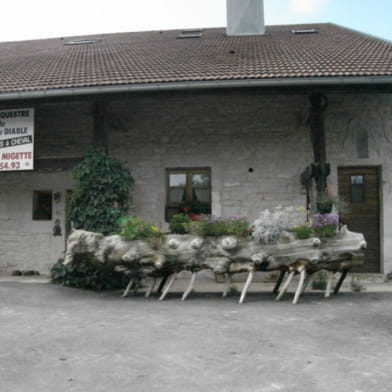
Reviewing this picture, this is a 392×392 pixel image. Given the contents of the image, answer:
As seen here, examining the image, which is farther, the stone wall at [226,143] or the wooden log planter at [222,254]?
the stone wall at [226,143]

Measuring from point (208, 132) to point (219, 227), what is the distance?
2901 mm

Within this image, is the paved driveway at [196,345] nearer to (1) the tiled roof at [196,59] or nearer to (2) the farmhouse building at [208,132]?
(2) the farmhouse building at [208,132]

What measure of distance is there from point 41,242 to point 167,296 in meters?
3.73

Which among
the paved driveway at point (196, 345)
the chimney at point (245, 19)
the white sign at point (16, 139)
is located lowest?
the paved driveway at point (196, 345)

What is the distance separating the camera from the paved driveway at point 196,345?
9.07 feet

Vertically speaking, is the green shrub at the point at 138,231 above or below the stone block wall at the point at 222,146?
below

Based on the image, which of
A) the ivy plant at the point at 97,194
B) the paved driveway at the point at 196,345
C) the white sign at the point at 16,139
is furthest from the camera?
the white sign at the point at 16,139

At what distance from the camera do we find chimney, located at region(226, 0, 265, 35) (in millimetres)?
11461

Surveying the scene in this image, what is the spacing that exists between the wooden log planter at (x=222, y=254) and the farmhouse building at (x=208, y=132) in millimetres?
1497

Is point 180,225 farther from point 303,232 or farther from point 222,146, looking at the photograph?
point 222,146

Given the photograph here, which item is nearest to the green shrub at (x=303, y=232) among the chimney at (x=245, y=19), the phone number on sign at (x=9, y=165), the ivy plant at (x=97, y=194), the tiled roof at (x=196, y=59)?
the tiled roof at (x=196, y=59)

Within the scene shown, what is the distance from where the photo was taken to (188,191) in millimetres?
8102

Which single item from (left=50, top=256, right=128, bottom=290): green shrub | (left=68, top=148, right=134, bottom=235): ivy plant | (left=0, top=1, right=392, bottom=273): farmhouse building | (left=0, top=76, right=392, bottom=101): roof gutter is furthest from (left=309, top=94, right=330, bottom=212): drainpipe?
(left=50, top=256, right=128, bottom=290): green shrub

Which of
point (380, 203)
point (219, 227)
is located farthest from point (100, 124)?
point (380, 203)
